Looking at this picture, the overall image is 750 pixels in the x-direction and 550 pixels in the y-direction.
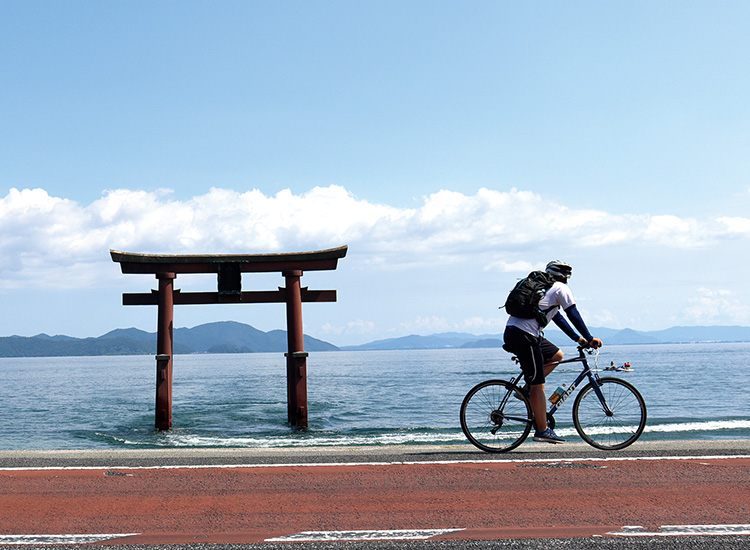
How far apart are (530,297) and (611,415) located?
5.32 ft

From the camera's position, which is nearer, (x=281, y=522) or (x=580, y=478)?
(x=281, y=522)

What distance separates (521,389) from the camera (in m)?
7.26

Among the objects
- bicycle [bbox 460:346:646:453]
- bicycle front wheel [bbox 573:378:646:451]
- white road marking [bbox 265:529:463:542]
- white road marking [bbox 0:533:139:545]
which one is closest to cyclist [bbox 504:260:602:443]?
bicycle [bbox 460:346:646:453]

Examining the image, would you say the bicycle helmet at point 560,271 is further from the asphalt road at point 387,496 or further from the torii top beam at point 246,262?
the torii top beam at point 246,262

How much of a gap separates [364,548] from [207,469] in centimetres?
304

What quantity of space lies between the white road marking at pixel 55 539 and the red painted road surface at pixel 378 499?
0.34ft

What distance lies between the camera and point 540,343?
23.7 ft

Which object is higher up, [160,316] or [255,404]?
[160,316]

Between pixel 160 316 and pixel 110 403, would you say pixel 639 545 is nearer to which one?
pixel 160 316

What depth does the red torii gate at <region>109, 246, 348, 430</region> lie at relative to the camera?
1438 cm

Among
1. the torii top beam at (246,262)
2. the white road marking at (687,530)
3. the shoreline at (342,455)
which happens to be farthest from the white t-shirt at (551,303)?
the torii top beam at (246,262)

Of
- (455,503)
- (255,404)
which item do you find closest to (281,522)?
(455,503)

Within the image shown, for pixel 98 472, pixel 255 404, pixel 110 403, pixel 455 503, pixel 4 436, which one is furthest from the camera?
pixel 110 403

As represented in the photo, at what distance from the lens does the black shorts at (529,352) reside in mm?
7148
